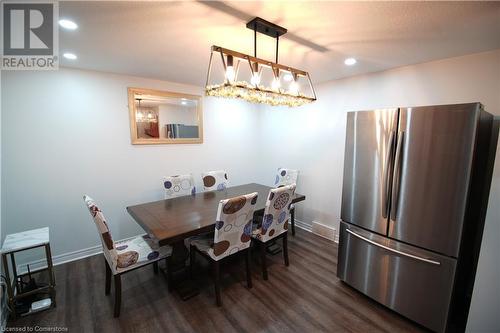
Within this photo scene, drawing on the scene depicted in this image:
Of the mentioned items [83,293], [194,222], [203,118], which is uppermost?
[203,118]

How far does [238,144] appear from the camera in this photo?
4.27m

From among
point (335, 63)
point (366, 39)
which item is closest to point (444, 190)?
point (366, 39)

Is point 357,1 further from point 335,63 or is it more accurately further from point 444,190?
point 444,190

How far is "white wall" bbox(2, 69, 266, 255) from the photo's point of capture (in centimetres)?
241

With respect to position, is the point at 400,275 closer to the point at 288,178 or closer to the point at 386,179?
the point at 386,179

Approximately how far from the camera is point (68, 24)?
1617mm

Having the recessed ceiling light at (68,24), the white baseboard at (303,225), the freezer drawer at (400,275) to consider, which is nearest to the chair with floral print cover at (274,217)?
the freezer drawer at (400,275)

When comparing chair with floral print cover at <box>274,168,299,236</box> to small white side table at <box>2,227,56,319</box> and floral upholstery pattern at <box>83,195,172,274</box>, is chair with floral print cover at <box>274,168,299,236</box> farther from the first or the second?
small white side table at <box>2,227,56,319</box>

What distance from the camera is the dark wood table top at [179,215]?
6.23 ft

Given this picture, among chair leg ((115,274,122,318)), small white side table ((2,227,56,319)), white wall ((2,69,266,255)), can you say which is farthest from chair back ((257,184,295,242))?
small white side table ((2,227,56,319))

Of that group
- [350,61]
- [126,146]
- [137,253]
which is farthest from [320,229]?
[126,146]

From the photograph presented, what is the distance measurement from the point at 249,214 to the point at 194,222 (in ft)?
1.72

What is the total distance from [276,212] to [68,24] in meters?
2.35

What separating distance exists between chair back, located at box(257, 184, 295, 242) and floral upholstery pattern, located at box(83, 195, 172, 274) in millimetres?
1003
